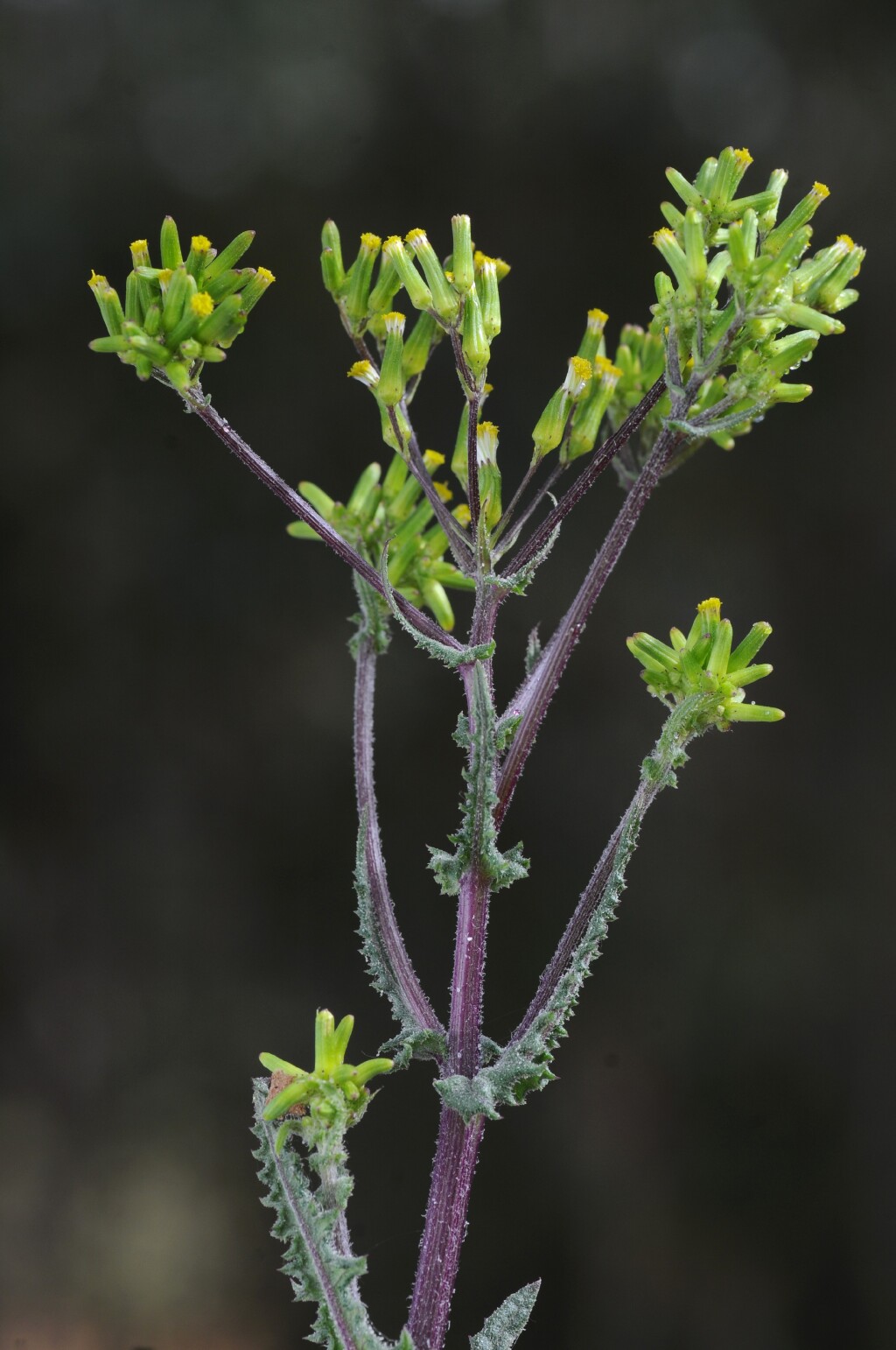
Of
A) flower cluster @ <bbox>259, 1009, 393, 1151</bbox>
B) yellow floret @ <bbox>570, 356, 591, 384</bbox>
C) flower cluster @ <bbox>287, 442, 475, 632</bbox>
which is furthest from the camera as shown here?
flower cluster @ <bbox>287, 442, 475, 632</bbox>

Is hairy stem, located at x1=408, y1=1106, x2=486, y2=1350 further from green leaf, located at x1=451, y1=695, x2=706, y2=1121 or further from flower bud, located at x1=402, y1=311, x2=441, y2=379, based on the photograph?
flower bud, located at x1=402, y1=311, x2=441, y2=379

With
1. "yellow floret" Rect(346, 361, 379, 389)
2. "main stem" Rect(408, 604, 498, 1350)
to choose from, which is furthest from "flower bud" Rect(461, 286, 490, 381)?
"main stem" Rect(408, 604, 498, 1350)

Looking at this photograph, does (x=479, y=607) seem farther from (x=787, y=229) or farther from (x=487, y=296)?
(x=787, y=229)

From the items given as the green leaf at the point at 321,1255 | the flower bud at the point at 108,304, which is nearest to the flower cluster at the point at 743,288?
the flower bud at the point at 108,304

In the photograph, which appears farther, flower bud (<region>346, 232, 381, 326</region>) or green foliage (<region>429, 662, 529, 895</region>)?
flower bud (<region>346, 232, 381, 326</region>)

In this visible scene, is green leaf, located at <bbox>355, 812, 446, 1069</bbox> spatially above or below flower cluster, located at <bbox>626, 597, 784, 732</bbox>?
Result: below

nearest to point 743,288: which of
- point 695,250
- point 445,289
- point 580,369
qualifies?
point 695,250

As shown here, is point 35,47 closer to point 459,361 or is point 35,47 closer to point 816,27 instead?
point 816,27
